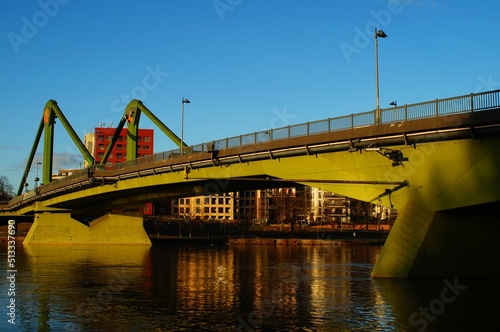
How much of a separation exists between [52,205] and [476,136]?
75689mm

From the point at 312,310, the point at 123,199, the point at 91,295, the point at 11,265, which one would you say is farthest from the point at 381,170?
the point at 123,199

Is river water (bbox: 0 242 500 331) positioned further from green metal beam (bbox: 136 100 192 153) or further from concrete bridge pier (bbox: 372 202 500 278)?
green metal beam (bbox: 136 100 192 153)

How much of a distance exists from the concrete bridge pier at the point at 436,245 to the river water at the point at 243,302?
77 cm

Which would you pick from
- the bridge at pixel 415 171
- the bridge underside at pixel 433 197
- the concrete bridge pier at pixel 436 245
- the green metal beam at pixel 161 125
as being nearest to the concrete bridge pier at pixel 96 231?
the green metal beam at pixel 161 125

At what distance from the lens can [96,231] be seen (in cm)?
9575

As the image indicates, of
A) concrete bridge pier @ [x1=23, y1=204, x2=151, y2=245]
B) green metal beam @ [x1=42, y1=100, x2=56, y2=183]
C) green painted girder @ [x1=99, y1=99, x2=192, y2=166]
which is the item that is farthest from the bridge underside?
green metal beam @ [x1=42, y1=100, x2=56, y2=183]

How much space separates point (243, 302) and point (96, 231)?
69.4 m

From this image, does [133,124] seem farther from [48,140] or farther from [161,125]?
[48,140]

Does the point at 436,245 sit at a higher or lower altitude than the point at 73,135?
lower

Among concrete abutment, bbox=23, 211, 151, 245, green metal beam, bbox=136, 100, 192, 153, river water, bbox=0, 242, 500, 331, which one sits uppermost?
green metal beam, bbox=136, 100, 192, 153

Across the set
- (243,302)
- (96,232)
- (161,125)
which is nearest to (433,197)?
(243,302)

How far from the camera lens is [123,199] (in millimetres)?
87875

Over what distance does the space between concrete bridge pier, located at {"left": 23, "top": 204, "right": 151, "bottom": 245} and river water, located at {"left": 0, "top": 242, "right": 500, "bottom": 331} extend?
48.9m

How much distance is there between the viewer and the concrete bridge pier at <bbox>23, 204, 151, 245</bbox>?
311 feet
